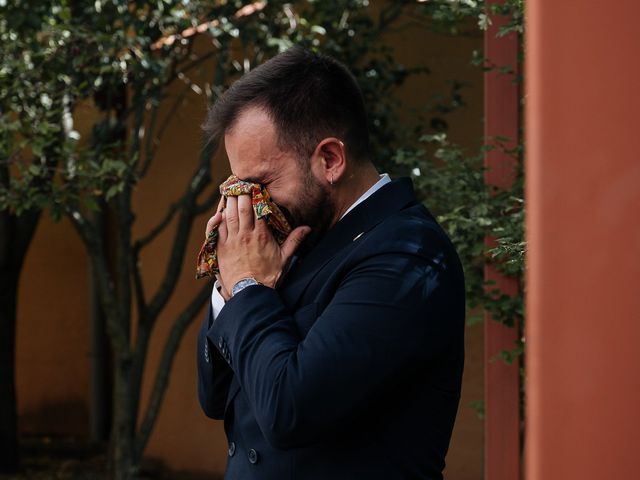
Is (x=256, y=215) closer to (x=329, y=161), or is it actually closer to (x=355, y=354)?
(x=329, y=161)

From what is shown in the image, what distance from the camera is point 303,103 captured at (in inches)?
77.7

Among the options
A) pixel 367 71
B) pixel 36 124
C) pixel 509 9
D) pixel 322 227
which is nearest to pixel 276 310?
→ pixel 322 227

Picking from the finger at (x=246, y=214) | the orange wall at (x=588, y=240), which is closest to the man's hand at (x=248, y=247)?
the finger at (x=246, y=214)

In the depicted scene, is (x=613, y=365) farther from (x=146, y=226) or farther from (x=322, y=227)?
(x=146, y=226)

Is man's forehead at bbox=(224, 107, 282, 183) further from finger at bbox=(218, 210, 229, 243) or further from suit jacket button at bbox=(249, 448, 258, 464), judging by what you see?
suit jacket button at bbox=(249, 448, 258, 464)

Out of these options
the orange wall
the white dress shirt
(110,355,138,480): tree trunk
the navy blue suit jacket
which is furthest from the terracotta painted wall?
the orange wall

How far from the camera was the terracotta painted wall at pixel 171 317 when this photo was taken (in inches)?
234

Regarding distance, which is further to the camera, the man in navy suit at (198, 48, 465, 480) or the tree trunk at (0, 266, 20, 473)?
the tree trunk at (0, 266, 20, 473)

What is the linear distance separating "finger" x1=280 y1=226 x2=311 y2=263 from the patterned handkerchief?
3 centimetres

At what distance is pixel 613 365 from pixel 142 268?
6451 mm

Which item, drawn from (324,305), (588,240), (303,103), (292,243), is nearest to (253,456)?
(324,305)

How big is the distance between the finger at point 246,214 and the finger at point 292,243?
0.08m

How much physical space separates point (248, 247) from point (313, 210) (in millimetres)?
156

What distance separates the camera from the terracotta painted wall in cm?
594
